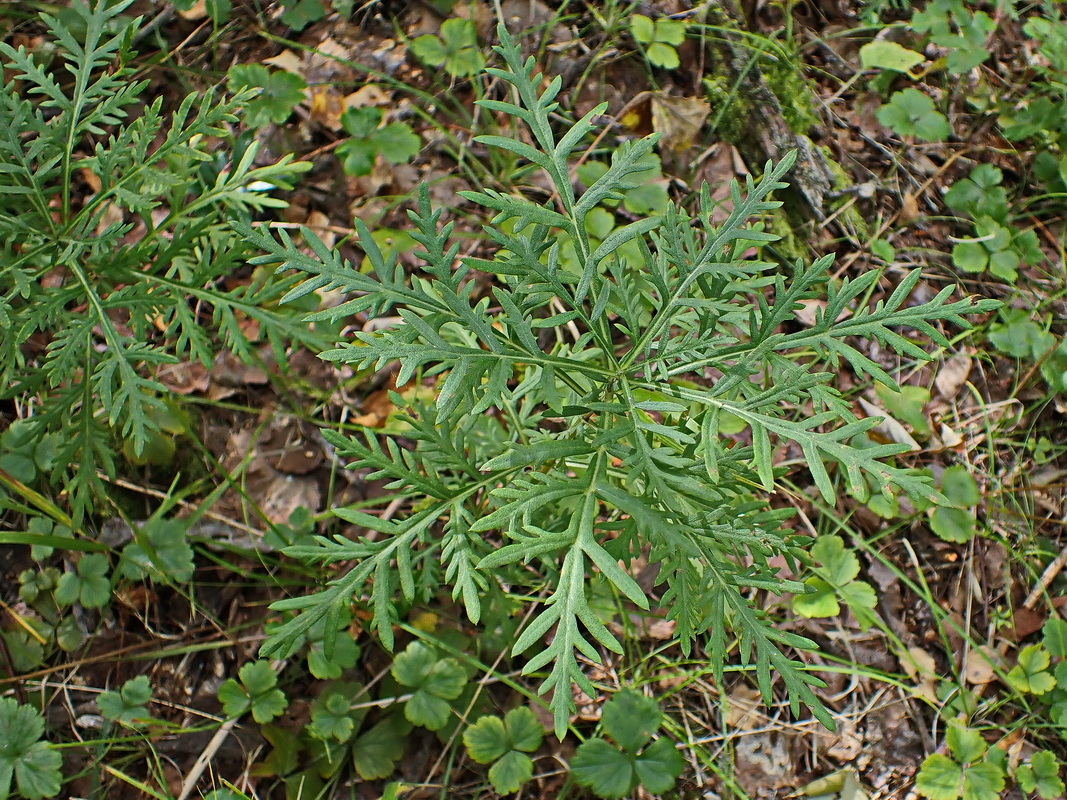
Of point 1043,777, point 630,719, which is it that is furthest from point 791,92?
point 1043,777

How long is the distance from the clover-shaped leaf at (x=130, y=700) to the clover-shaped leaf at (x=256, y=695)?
24cm

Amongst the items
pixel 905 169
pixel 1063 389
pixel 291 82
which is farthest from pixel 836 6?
pixel 291 82

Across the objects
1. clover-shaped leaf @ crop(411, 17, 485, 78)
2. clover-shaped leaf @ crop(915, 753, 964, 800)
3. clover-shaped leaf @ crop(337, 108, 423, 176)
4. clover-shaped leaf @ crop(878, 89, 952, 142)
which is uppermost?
clover-shaped leaf @ crop(411, 17, 485, 78)

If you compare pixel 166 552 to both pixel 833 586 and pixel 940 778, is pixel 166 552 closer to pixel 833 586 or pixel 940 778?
pixel 833 586

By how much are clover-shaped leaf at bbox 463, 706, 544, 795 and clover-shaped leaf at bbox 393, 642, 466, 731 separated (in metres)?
0.11

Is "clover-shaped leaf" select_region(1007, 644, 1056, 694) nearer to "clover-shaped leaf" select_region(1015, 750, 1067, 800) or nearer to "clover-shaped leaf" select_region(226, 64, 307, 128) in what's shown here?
"clover-shaped leaf" select_region(1015, 750, 1067, 800)

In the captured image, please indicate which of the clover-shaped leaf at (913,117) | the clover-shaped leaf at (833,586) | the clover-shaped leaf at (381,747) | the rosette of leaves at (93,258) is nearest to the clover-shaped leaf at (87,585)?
the rosette of leaves at (93,258)

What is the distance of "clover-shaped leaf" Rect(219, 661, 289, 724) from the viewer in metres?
2.32

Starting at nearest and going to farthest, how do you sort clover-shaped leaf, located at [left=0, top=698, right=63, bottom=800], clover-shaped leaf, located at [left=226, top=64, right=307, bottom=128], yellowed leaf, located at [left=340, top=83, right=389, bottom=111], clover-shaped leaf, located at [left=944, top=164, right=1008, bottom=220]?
clover-shaped leaf, located at [left=0, top=698, right=63, bottom=800]
clover-shaped leaf, located at [left=226, top=64, right=307, bottom=128]
clover-shaped leaf, located at [left=944, top=164, right=1008, bottom=220]
yellowed leaf, located at [left=340, top=83, right=389, bottom=111]

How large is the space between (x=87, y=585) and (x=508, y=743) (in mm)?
1416

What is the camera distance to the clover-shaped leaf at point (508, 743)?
226 centimetres

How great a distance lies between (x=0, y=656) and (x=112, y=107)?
5.73ft

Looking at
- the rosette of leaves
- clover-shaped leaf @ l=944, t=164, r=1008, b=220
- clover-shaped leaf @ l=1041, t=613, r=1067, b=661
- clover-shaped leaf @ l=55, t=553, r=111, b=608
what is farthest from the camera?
clover-shaped leaf @ l=944, t=164, r=1008, b=220

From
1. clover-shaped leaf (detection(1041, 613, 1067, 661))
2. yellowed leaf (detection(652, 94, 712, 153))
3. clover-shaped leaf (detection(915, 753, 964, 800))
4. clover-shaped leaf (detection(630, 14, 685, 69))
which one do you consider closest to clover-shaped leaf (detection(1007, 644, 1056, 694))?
clover-shaped leaf (detection(1041, 613, 1067, 661))
